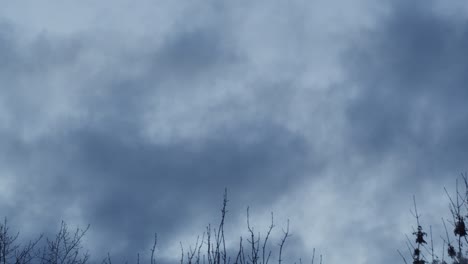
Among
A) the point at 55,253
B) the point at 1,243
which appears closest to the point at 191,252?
the point at 55,253

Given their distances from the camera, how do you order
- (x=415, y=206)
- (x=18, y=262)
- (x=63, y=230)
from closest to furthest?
(x=415, y=206)
(x=18, y=262)
(x=63, y=230)

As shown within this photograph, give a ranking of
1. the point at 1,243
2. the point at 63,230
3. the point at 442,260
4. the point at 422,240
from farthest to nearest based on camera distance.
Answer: the point at 63,230 → the point at 1,243 → the point at 422,240 → the point at 442,260

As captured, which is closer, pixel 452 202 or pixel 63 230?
pixel 452 202

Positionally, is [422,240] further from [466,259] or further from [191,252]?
[191,252]

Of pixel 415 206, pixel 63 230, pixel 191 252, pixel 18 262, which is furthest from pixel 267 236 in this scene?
pixel 63 230

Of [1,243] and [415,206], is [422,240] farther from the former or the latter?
[1,243]

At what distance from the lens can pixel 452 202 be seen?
10.2 m

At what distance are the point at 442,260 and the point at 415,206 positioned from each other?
1.38m

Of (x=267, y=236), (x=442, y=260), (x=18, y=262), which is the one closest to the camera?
(x=267, y=236)

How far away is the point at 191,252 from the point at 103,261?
7.31 m

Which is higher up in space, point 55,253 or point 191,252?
point 55,253

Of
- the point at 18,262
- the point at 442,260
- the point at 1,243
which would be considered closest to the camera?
the point at 442,260

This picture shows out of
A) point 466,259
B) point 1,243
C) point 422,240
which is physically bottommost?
point 466,259

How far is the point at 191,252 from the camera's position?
10.2 metres
